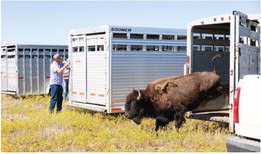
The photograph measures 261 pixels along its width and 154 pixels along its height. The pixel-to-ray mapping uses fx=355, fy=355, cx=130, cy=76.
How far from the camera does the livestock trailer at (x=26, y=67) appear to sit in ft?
53.7

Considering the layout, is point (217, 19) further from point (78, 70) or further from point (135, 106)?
point (78, 70)

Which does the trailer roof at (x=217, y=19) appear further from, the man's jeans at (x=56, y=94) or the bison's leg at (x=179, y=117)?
the man's jeans at (x=56, y=94)

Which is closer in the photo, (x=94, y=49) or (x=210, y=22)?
(x=210, y=22)

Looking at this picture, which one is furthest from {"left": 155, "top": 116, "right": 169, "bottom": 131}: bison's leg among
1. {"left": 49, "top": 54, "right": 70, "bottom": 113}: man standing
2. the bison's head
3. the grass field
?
{"left": 49, "top": 54, "right": 70, "bottom": 113}: man standing

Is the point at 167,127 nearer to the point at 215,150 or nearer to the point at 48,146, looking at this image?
the point at 215,150

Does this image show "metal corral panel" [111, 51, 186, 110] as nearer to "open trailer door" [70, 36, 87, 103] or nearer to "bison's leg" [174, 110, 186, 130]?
"open trailer door" [70, 36, 87, 103]

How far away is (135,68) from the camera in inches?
431

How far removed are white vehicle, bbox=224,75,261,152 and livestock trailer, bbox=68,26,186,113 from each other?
18.7ft

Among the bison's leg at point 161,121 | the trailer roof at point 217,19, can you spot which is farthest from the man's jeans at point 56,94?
the trailer roof at point 217,19

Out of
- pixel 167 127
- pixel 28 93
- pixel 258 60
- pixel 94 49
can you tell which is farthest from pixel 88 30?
pixel 28 93

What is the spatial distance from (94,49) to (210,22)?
13.1 ft

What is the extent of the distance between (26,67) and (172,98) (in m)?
9.71

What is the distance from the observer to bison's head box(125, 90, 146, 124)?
8938 mm

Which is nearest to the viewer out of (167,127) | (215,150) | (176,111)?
(215,150)
